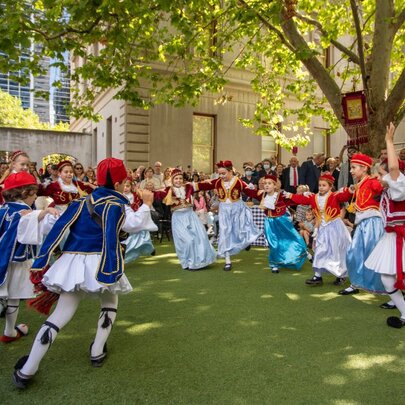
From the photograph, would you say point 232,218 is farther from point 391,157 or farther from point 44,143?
point 44,143

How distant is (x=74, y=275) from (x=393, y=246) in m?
3.54

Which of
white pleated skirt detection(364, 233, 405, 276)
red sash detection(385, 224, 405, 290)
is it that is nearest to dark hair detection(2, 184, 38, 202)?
white pleated skirt detection(364, 233, 405, 276)

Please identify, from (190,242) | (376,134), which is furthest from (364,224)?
(376,134)

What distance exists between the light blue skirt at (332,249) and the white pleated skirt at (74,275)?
4167 millimetres

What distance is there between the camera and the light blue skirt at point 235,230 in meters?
8.35

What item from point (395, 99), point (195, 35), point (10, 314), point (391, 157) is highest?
point (195, 35)

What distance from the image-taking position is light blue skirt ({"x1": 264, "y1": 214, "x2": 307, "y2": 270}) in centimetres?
793

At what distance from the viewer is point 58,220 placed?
3.58m

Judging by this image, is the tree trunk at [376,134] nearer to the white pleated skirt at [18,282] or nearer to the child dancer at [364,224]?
the child dancer at [364,224]

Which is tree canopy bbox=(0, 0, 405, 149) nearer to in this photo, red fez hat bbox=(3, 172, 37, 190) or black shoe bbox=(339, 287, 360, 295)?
black shoe bbox=(339, 287, 360, 295)

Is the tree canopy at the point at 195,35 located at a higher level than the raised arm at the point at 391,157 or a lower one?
higher

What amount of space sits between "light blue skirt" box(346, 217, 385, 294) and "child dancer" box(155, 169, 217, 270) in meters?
2.97

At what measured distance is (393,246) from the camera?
4.88m

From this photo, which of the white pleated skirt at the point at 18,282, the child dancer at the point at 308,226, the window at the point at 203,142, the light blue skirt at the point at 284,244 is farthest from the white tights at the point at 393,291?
the window at the point at 203,142
